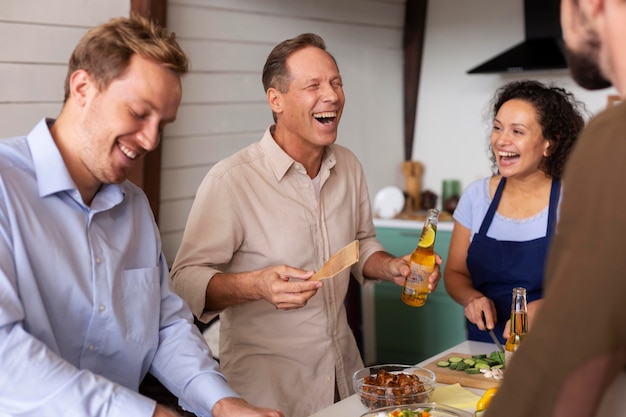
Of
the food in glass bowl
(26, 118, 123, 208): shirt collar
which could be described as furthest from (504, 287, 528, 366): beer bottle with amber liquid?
(26, 118, 123, 208): shirt collar

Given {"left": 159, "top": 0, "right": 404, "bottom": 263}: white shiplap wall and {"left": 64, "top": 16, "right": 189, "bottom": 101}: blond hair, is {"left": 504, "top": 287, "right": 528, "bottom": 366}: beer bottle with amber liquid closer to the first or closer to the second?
{"left": 64, "top": 16, "right": 189, "bottom": 101}: blond hair

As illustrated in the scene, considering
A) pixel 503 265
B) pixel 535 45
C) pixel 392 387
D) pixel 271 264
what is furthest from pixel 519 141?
pixel 535 45

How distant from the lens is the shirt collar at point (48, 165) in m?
1.69

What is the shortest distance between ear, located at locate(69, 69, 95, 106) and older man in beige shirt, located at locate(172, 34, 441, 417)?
2.56ft

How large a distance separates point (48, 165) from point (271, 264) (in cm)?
98

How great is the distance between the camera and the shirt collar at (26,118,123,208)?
1.69 metres

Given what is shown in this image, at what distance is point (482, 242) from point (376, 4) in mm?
2685

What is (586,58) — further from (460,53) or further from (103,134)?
(460,53)

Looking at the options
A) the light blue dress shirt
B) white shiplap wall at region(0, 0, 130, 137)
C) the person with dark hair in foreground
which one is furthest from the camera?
white shiplap wall at region(0, 0, 130, 137)

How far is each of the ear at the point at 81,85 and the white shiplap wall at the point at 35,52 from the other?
1.56 metres

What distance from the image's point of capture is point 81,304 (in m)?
1.73

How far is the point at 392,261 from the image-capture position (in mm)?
2668

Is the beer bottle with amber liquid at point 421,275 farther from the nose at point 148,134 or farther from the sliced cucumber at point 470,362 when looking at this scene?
the nose at point 148,134

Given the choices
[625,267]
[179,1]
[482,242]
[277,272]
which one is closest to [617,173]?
[625,267]
